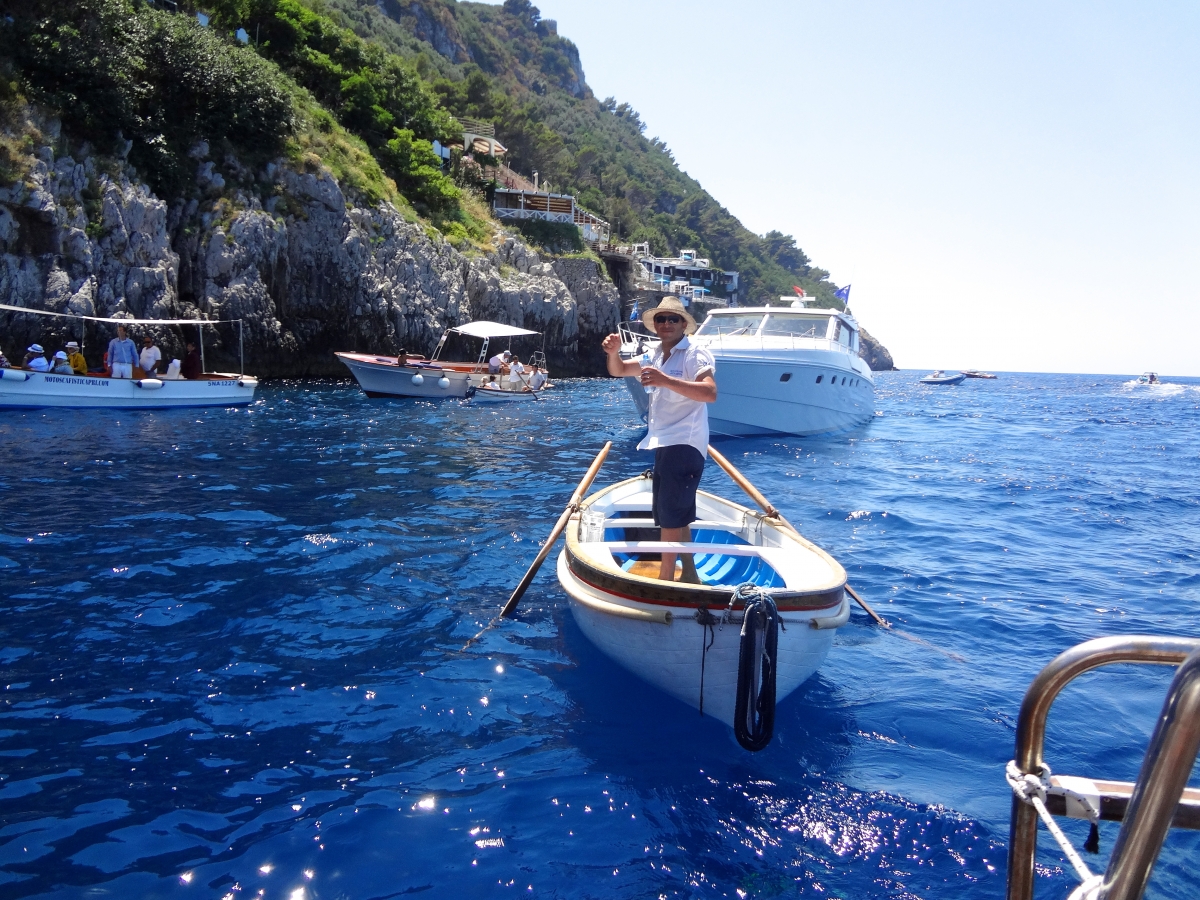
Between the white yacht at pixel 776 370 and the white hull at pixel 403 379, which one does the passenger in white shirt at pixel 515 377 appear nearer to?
the white hull at pixel 403 379

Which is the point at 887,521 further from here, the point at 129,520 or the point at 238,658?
the point at 129,520

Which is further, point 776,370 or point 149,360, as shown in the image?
point 149,360

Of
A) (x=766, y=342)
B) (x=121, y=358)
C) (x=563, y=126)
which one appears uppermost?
(x=563, y=126)

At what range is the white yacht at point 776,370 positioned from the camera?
16781 millimetres

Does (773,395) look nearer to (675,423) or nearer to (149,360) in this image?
(675,423)

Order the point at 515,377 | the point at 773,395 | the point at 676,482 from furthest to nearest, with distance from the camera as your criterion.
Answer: the point at 515,377
the point at 773,395
the point at 676,482

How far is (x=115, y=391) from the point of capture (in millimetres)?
18047

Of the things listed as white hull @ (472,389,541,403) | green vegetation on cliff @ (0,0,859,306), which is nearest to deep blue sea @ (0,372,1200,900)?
white hull @ (472,389,541,403)

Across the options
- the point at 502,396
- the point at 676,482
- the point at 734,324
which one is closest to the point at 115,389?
the point at 502,396

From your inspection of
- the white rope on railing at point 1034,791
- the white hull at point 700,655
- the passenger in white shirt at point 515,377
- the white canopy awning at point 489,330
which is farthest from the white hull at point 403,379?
the white rope on railing at point 1034,791

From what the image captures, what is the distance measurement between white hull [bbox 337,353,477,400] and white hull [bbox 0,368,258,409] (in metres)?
4.05

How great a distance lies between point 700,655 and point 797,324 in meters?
15.6

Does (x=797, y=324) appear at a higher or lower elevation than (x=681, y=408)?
higher

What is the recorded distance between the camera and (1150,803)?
1.23 metres
